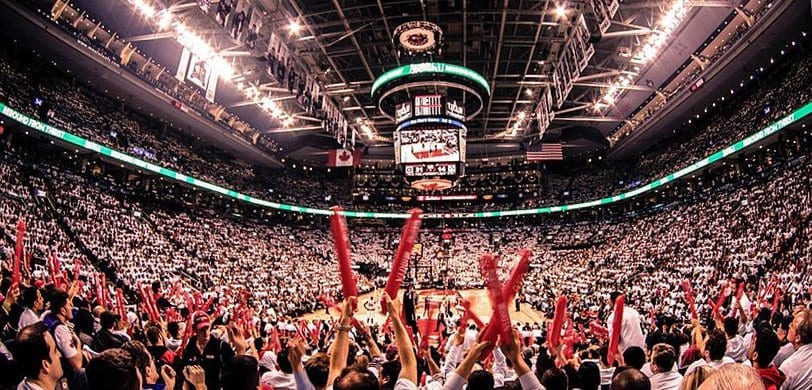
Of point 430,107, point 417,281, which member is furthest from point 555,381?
point 417,281

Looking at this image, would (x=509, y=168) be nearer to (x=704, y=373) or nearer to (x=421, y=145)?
(x=421, y=145)

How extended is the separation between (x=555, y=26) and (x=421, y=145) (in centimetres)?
791

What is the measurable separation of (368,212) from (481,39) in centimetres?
2705

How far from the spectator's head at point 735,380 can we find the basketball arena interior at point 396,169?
91cm

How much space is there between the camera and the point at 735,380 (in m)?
1.22

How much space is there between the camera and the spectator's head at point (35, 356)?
236 cm

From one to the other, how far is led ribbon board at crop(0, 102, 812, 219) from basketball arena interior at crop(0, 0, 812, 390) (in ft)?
0.51

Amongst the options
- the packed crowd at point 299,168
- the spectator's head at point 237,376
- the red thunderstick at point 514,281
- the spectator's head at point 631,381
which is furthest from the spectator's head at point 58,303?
the packed crowd at point 299,168

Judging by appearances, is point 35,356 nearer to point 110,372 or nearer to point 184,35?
point 110,372

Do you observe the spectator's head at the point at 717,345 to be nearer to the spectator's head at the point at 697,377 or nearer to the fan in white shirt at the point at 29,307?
the spectator's head at the point at 697,377

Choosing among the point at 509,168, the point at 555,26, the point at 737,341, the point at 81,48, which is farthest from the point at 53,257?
the point at 509,168

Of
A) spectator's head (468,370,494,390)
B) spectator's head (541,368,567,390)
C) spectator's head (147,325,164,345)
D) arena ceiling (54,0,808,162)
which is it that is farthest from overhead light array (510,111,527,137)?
spectator's head (468,370,494,390)

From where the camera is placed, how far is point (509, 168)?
44.8 m

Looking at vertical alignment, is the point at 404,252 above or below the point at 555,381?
above
